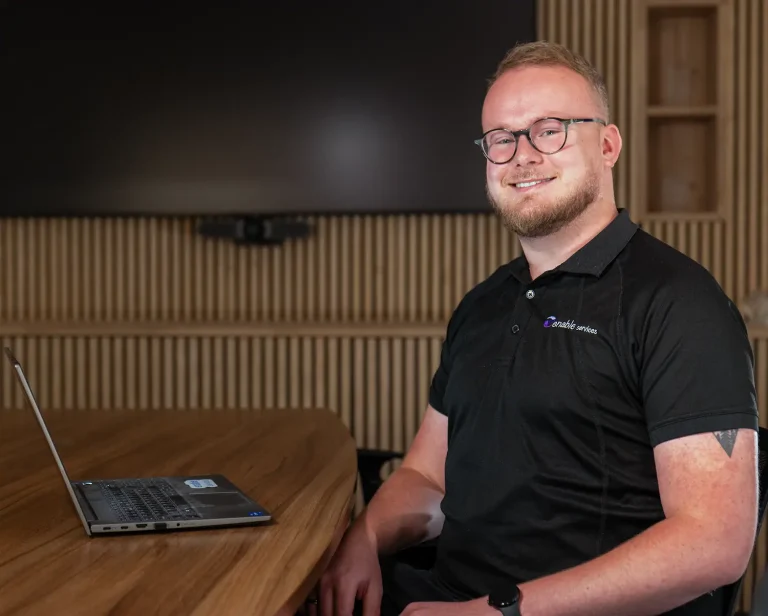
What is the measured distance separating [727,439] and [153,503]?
963mm

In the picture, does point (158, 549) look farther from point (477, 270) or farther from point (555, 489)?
point (477, 270)

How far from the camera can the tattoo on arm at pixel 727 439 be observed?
1536 millimetres

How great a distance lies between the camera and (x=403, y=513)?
2.08m

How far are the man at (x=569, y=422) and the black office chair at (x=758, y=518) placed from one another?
0.9 inches

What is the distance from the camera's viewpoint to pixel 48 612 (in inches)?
47.7

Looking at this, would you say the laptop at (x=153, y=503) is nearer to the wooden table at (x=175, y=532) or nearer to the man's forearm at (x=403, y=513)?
the wooden table at (x=175, y=532)

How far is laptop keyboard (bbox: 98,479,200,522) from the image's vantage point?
167cm

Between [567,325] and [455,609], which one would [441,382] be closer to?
[567,325]

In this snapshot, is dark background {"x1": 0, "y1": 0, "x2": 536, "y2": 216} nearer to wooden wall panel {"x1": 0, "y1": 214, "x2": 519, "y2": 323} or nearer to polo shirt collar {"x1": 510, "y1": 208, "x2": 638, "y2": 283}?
wooden wall panel {"x1": 0, "y1": 214, "x2": 519, "y2": 323}

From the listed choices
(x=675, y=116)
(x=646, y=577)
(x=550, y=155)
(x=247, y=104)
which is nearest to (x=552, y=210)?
(x=550, y=155)

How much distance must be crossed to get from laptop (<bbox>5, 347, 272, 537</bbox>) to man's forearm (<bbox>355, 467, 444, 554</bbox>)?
0.96 ft

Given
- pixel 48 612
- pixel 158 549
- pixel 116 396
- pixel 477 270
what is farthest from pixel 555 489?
pixel 116 396

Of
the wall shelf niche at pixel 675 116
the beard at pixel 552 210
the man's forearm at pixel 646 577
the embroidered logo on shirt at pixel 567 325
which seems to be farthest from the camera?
the wall shelf niche at pixel 675 116

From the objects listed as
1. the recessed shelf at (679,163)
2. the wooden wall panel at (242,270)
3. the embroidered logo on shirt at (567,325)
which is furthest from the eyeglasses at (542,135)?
the recessed shelf at (679,163)
